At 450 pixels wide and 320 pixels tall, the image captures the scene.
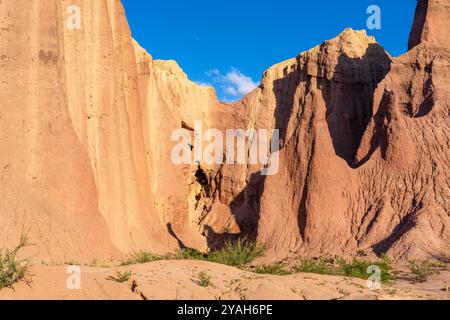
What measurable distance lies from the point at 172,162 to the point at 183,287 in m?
21.1

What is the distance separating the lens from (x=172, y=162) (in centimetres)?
2923

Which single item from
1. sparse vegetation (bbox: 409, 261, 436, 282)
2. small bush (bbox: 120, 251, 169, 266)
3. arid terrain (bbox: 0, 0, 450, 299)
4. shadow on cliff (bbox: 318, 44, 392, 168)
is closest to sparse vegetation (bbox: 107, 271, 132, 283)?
arid terrain (bbox: 0, 0, 450, 299)

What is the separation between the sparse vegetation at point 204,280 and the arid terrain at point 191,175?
2.4 inches

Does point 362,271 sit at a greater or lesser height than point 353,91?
lesser

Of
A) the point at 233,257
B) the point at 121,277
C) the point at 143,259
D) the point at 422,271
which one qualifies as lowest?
the point at 422,271

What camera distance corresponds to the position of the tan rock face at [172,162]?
15828 mm

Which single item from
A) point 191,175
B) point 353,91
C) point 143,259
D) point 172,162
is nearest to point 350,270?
point 143,259

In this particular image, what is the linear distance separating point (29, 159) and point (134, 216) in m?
7.26

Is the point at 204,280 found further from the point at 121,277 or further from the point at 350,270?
the point at 350,270

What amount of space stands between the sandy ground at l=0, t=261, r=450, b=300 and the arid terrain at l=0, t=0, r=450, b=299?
3 cm

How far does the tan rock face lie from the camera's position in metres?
15.8

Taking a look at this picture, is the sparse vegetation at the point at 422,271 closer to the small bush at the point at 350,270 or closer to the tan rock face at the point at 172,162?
the small bush at the point at 350,270

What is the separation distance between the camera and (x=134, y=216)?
22141 mm
